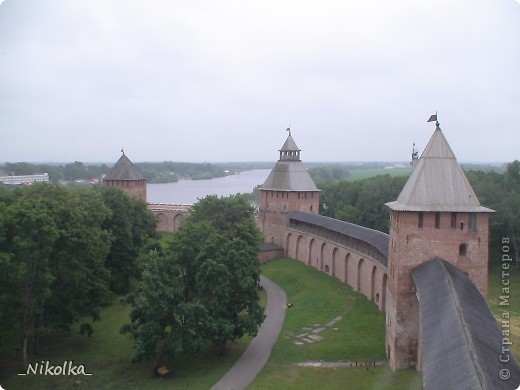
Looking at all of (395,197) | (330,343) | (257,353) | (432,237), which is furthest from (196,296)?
(395,197)

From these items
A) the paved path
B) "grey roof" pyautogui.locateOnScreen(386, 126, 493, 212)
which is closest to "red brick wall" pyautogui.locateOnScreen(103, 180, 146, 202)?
the paved path

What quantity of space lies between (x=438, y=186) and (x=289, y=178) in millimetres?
25427

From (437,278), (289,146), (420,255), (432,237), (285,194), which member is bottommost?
(437,278)

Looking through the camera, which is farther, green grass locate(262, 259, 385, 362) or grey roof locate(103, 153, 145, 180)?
grey roof locate(103, 153, 145, 180)

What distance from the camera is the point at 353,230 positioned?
29812 millimetres

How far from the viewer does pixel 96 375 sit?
19141 millimetres

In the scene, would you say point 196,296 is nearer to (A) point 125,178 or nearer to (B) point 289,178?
(B) point 289,178

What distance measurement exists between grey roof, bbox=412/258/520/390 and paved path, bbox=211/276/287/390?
311 inches

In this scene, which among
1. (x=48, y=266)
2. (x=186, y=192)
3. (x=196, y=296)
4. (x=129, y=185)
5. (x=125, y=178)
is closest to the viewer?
(x=196, y=296)

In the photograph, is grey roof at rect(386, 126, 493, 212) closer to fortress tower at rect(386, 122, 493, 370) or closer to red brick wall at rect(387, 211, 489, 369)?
fortress tower at rect(386, 122, 493, 370)

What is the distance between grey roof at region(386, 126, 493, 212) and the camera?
16219 millimetres

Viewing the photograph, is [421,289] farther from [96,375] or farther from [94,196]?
[94,196]

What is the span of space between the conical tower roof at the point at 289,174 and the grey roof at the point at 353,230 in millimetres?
2488

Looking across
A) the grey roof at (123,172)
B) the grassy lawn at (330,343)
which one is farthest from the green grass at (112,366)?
the grey roof at (123,172)
